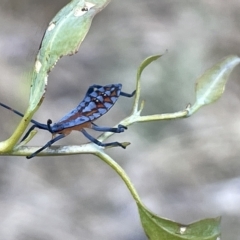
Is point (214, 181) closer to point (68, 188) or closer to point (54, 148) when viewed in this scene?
point (68, 188)

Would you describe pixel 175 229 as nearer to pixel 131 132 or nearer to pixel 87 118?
pixel 87 118

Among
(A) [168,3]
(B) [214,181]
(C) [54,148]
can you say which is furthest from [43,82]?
(A) [168,3]

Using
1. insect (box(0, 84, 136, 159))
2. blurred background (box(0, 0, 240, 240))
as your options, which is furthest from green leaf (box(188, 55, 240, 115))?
blurred background (box(0, 0, 240, 240))

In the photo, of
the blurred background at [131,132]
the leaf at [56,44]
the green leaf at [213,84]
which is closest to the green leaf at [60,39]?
the leaf at [56,44]

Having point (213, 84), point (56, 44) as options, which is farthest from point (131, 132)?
point (56, 44)

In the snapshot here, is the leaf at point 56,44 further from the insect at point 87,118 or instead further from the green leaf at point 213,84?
the green leaf at point 213,84

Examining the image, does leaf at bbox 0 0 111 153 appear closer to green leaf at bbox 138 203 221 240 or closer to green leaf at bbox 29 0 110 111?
green leaf at bbox 29 0 110 111
